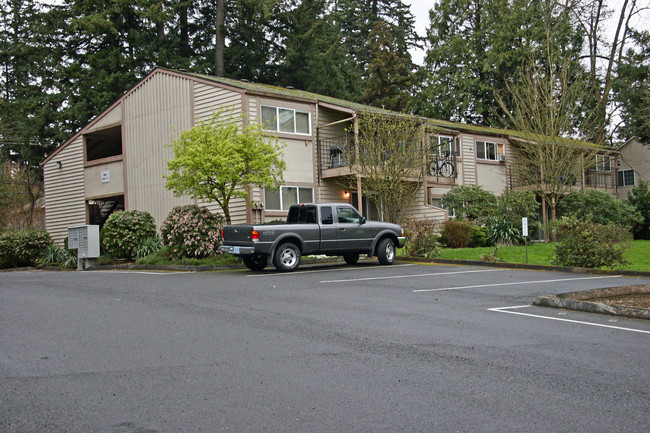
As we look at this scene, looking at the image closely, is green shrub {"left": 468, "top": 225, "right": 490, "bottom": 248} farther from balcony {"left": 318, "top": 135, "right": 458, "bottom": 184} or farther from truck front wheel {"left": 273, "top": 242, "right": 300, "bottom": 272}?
truck front wheel {"left": 273, "top": 242, "right": 300, "bottom": 272}

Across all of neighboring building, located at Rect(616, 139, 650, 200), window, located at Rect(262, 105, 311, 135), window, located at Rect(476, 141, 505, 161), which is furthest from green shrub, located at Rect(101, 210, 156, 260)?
neighboring building, located at Rect(616, 139, 650, 200)

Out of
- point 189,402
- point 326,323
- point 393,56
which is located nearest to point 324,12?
point 393,56

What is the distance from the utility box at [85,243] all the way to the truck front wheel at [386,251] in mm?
10648

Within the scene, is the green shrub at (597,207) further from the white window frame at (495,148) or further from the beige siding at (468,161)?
the beige siding at (468,161)

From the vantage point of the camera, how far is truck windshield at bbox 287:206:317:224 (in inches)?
699

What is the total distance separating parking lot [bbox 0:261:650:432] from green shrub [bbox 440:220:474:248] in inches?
510

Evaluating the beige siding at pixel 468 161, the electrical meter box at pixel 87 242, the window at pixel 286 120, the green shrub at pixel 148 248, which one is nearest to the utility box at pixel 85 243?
the electrical meter box at pixel 87 242

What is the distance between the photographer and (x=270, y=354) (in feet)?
22.6

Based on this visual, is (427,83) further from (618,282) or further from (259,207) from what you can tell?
(618,282)

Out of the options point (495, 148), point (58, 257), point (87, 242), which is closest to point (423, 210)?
point (495, 148)

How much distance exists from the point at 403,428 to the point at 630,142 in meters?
46.9

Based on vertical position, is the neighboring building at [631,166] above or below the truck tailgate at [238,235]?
above

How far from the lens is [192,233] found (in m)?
19.7

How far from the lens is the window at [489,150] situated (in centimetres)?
3350
